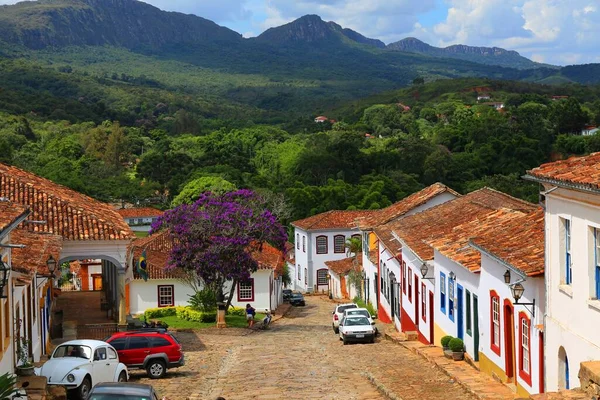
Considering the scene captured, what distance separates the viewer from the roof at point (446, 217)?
2817 cm

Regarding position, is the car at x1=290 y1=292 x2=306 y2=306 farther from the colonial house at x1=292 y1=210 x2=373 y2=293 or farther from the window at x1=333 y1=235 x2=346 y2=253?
the window at x1=333 y1=235 x2=346 y2=253

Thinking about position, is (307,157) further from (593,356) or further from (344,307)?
(593,356)

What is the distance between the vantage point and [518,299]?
16.5 meters

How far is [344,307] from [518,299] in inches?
885

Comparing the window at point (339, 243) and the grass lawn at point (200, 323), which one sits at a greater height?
the window at point (339, 243)

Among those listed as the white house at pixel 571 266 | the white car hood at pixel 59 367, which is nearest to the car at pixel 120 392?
the white car hood at pixel 59 367

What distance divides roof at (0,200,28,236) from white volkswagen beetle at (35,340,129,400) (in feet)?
12.1

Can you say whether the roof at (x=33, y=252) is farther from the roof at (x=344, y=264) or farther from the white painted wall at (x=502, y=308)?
the roof at (x=344, y=264)

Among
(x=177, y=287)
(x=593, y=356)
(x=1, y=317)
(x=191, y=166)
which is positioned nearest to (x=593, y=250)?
(x=593, y=356)

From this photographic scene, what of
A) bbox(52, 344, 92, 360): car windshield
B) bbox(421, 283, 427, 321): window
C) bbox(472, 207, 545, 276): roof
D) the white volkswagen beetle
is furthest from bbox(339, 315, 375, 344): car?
bbox(52, 344, 92, 360): car windshield

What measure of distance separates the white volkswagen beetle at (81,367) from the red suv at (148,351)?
237cm

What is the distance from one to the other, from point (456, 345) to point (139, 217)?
61928mm

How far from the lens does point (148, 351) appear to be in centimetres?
2231

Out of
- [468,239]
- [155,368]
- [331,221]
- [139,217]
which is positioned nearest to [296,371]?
[155,368]
